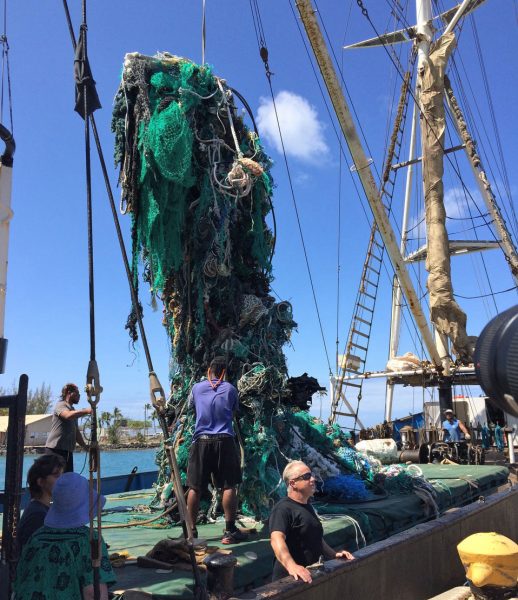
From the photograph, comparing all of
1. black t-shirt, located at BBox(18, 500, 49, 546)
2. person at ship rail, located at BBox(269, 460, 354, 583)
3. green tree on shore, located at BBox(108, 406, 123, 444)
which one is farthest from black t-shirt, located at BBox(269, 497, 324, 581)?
green tree on shore, located at BBox(108, 406, 123, 444)

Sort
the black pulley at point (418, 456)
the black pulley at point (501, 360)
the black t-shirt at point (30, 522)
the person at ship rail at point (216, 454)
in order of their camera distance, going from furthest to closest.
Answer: the black pulley at point (418, 456) → the person at ship rail at point (216, 454) → the black t-shirt at point (30, 522) → the black pulley at point (501, 360)

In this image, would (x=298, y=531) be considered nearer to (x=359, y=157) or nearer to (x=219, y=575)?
(x=219, y=575)

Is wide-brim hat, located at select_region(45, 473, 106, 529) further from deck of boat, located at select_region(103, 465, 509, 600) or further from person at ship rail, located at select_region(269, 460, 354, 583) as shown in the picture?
person at ship rail, located at select_region(269, 460, 354, 583)

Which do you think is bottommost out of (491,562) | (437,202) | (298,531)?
(491,562)

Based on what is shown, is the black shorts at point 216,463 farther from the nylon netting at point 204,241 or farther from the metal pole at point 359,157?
the metal pole at point 359,157

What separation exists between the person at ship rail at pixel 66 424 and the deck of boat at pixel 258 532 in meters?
0.82

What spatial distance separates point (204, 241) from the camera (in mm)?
6184

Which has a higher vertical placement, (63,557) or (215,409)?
(215,409)

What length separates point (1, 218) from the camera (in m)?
3.50

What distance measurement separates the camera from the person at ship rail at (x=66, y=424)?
5.23 metres

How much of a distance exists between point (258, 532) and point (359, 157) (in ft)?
27.9

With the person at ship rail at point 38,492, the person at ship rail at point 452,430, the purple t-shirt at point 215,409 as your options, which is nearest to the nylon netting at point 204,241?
the purple t-shirt at point 215,409

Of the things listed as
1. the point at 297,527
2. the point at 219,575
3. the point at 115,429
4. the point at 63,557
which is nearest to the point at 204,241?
the point at 297,527

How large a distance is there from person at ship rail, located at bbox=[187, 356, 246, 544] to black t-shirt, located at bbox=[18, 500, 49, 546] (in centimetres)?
169
